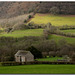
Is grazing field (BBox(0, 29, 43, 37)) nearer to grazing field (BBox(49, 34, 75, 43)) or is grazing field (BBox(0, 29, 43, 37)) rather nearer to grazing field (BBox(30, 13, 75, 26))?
grazing field (BBox(30, 13, 75, 26))

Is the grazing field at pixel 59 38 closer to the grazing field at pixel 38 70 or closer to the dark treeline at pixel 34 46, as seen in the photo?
the dark treeline at pixel 34 46

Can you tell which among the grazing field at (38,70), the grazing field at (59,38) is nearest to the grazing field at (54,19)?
the grazing field at (59,38)

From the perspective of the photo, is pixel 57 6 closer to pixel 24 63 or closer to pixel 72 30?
pixel 72 30

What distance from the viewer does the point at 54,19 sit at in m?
18.4

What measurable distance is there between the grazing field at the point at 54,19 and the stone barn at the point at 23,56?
280 cm

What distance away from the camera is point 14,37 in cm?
1761

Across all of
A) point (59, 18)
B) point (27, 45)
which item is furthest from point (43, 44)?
point (59, 18)

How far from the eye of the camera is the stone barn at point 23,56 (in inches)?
672

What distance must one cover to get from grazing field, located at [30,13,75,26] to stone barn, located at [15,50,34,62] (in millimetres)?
2802

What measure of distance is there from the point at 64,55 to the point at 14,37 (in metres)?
4.07

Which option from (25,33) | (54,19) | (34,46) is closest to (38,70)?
(34,46)

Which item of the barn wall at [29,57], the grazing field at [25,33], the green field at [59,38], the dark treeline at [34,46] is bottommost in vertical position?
the barn wall at [29,57]

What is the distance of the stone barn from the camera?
17.1 metres

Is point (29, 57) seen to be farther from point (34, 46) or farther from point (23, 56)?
point (34, 46)
